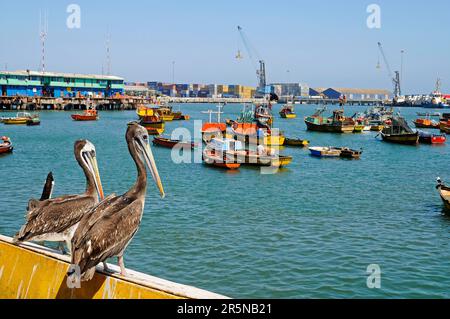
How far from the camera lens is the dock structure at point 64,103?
371 feet

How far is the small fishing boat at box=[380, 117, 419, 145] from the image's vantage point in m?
60.0

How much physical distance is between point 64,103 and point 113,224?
397 feet

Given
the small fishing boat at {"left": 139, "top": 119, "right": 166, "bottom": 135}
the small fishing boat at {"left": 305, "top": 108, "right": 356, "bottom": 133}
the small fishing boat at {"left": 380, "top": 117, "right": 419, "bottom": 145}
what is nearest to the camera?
the small fishing boat at {"left": 380, "top": 117, "right": 419, "bottom": 145}

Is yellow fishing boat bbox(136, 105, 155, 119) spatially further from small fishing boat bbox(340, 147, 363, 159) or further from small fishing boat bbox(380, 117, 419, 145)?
small fishing boat bbox(340, 147, 363, 159)

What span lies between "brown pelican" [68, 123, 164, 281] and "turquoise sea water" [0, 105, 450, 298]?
7.20 meters

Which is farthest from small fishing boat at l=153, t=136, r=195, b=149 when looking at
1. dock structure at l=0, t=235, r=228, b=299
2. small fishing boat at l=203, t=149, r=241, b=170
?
dock structure at l=0, t=235, r=228, b=299

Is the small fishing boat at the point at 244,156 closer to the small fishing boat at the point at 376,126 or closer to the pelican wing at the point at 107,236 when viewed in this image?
the pelican wing at the point at 107,236

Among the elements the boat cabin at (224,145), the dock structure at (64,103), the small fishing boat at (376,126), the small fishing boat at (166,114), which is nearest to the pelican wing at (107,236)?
the boat cabin at (224,145)

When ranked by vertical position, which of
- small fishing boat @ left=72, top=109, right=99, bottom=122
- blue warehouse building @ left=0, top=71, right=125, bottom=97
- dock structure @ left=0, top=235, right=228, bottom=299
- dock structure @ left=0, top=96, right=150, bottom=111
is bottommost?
dock structure @ left=0, top=235, right=228, bottom=299

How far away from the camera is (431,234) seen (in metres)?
20.7

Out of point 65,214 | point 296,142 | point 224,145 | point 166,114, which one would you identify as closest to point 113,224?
point 65,214

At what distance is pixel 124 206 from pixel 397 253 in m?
13.1

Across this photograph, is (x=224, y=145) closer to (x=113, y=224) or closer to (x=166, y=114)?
(x=113, y=224)

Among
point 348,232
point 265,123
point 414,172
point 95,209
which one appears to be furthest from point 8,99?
point 95,209
